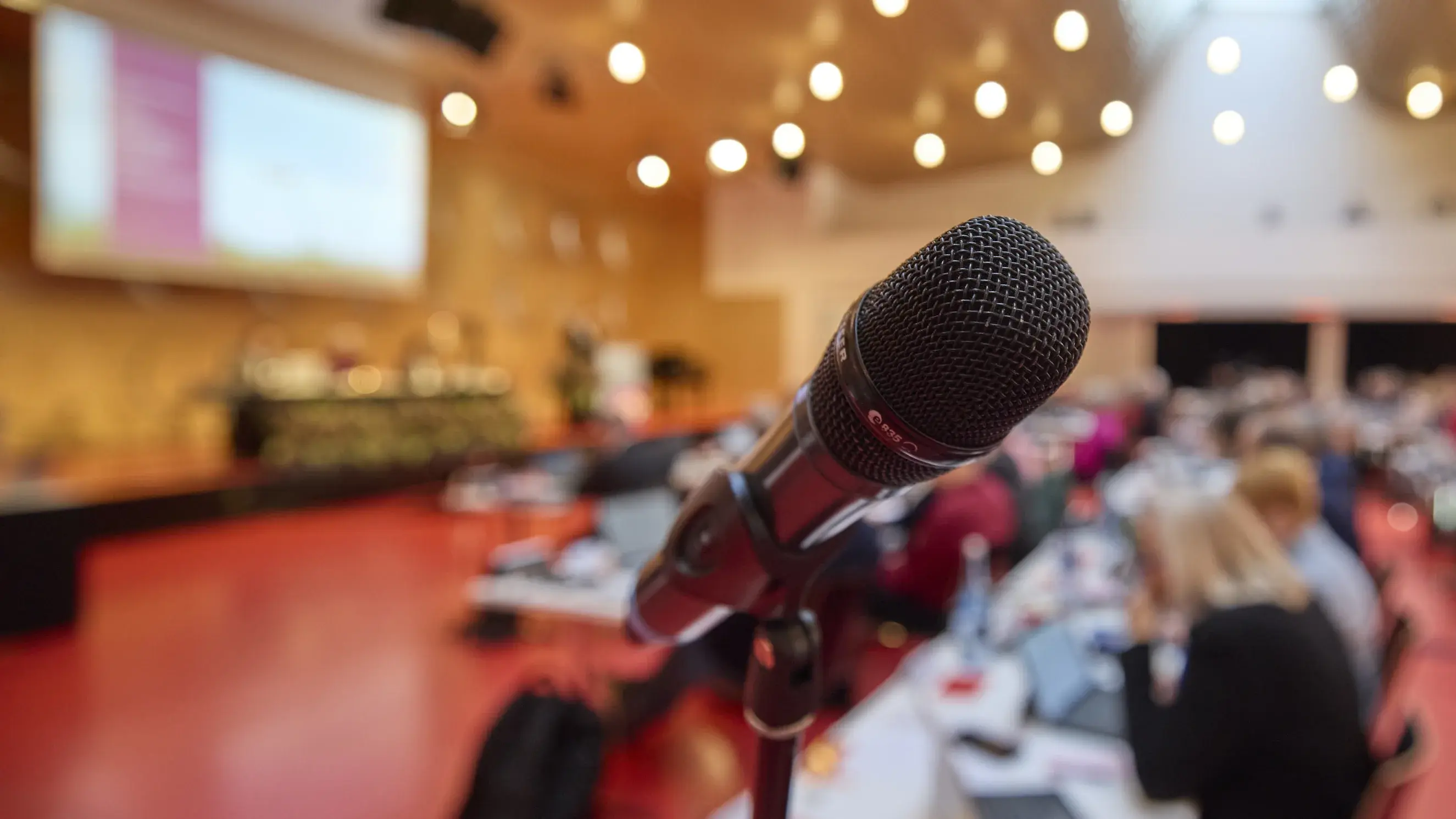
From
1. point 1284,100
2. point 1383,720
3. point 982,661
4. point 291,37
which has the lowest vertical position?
point 1383,720

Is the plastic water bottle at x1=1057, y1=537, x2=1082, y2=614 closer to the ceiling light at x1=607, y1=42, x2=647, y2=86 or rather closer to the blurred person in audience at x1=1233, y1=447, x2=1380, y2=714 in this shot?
the blurred person in audience at x1=1233, y1=447, x2=1380, y2=714

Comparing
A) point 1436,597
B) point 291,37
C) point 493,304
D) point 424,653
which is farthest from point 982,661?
point 493,304

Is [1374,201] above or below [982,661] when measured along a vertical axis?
above

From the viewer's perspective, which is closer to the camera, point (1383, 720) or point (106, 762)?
point (1383, 720)

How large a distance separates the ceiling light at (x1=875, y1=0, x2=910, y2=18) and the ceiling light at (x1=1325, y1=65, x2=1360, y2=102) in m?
0.54

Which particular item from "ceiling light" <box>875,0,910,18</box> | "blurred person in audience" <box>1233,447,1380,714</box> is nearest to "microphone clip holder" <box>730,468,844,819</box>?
"ceiling light" <box>875,0,910,18</box>

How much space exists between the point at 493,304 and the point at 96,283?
16.6 feet

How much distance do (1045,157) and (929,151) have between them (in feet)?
0.68

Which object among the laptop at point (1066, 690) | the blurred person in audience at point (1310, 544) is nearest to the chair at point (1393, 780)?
the laptop at point (1066, 690)

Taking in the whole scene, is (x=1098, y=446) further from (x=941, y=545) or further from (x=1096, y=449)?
(x=941, y=545)

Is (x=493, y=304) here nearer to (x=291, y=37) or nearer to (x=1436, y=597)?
(x=291, y=37)

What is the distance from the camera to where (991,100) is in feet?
4.35

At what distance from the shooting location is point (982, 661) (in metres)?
2.21

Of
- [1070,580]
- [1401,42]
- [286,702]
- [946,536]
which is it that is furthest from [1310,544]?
[286,702]
